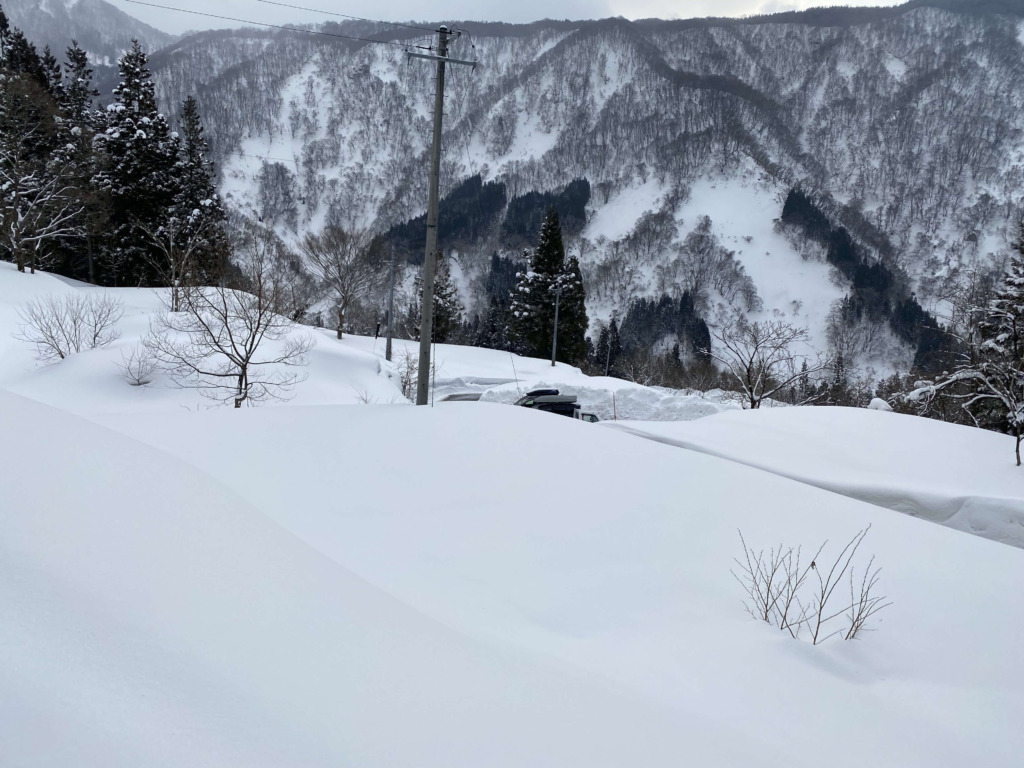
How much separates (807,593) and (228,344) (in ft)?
57.9

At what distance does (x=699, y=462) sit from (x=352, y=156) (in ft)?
585

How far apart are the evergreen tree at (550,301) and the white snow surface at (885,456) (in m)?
32.6

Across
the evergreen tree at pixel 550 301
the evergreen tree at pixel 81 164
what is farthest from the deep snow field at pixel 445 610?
the evergreen tree at pixel 550 301

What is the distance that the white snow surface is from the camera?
21.0 feet

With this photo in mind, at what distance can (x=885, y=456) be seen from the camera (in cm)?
765

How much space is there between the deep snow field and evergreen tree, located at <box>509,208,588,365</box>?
1426 inches

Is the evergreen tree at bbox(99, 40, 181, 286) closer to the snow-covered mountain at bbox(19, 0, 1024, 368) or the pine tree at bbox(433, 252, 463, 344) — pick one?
the pine tree at bbox(433, 252, 463, 344)

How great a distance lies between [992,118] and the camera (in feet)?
488

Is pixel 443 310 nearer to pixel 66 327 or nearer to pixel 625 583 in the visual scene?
pixel 66 327

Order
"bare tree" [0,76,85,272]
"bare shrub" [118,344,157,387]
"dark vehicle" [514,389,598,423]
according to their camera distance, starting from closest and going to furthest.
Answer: "bare shrub" [118,344,157,387] < "dark vehicle" [514,389,598,423] < "bare tree" [0,76,85,272]

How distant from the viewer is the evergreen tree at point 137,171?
97.6 feet

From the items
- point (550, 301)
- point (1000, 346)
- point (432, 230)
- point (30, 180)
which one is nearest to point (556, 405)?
point (432, 230)

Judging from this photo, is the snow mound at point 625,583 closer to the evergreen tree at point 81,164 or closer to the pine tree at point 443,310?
the evergreen tree at point 81,164

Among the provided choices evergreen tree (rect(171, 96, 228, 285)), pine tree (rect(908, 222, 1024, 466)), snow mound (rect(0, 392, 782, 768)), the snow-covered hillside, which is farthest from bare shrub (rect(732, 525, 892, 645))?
the snow-covered hillside
